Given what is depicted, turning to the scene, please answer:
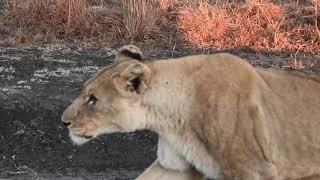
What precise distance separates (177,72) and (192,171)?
53cm

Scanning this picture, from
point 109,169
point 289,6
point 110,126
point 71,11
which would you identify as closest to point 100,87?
point 110,126

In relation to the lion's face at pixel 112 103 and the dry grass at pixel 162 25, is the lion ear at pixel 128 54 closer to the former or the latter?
the lion's face at pixel 112 103

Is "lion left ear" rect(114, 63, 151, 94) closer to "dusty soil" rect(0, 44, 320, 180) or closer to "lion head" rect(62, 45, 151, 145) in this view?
"lion head" rect(62, 45, 151, 145)

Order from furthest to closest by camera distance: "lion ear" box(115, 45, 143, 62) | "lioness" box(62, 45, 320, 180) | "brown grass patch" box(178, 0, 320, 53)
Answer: "brown grass patch" box(178, 0, 320, 53) → "lion ear" box(115, 45, 143, 62) → "lioness" box(62, 45, 320, 180)

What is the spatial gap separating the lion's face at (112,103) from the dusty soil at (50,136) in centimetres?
138

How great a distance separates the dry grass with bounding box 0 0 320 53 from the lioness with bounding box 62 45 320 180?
13.5ft

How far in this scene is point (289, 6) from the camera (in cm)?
939

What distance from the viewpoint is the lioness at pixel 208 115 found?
12.3 feet

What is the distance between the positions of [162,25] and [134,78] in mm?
4837

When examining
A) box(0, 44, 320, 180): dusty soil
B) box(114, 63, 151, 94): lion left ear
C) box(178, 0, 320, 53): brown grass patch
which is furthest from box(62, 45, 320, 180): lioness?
box(178, 0, 320, 53): brown grass patch

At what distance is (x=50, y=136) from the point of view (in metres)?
5.74

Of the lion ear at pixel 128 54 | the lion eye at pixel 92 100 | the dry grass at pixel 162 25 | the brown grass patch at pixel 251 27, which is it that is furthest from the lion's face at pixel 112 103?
the brown grass patch at pixel 251 27

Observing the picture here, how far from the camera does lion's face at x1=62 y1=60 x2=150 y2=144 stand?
151 inches

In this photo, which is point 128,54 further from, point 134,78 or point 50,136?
point 50,136
